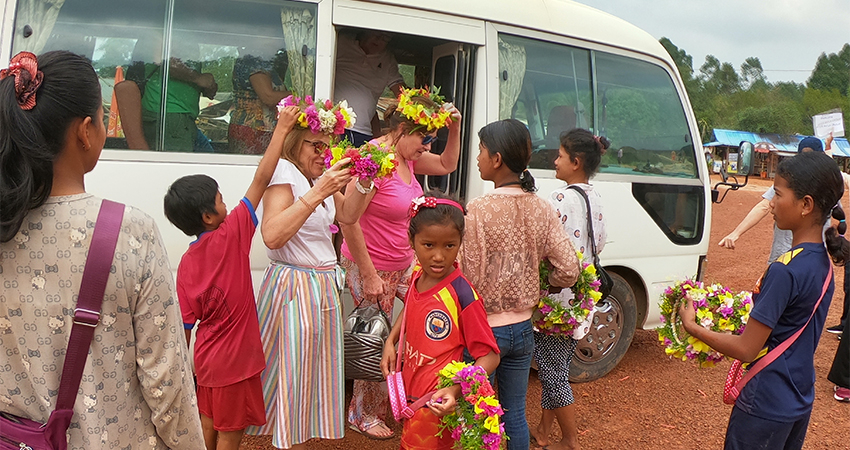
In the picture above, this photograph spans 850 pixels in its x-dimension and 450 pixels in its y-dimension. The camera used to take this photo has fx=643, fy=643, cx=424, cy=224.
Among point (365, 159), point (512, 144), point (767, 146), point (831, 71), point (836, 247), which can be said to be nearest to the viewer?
point (836, 247)

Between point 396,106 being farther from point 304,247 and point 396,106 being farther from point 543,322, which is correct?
point 543,322

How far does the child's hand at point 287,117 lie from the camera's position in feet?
9.84

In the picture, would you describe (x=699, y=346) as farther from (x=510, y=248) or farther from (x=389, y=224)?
(x=389, y=224)

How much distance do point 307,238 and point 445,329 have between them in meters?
0.89

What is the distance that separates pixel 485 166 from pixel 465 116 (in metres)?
1.57

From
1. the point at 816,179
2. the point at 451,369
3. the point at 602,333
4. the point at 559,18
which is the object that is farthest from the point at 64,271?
the point at 602,333

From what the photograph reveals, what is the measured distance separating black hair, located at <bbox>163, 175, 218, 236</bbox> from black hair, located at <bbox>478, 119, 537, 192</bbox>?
4.36ft

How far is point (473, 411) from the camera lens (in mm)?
2564

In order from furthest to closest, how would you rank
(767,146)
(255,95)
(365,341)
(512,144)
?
(767,146) < (255,95) < (365,341) < (512,144)

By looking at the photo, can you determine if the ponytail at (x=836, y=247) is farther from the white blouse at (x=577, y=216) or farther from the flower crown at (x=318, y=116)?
the flower crown at (x=318, y=116)

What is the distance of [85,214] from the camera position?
5.27ft

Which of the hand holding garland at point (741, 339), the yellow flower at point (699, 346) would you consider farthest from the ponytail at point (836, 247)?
the yellow flower at point (699, 346)

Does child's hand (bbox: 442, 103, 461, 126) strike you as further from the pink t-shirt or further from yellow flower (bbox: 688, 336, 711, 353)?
yellow flower (bbox: 688, 336, 711, 353)

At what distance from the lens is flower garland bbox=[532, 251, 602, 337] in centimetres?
369
